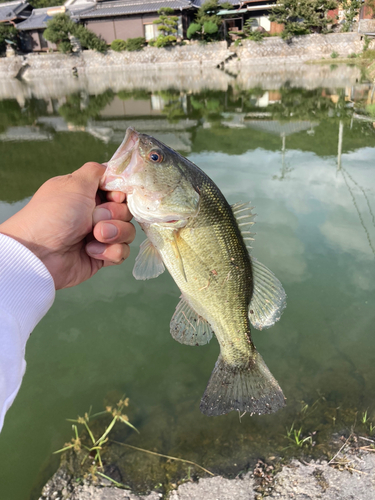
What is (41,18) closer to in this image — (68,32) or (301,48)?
(68,32)

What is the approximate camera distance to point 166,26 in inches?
1407

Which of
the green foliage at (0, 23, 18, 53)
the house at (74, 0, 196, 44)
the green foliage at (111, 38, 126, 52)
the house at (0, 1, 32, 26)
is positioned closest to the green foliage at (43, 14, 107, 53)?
the green foliage at (111, 38, 126, 52)

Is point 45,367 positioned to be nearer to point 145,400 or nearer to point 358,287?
point 145,400

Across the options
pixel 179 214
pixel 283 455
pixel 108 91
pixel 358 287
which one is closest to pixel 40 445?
pixel 283 455

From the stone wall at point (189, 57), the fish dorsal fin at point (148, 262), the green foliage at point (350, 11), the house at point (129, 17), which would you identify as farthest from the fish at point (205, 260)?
the house at point (129, 17)

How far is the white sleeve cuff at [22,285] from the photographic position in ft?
5.85

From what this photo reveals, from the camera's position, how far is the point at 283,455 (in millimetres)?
3043

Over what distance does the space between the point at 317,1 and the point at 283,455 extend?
1541 inches

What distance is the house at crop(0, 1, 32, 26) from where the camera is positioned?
1772 inches

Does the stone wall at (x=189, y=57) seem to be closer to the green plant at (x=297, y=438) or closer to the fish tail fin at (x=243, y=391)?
the green plant at (x=297, y=438)

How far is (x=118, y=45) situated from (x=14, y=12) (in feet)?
68.6

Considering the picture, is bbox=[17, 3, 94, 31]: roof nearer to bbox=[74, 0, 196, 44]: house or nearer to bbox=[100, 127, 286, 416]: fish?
bbox=[74, 0, 196, 44]: house

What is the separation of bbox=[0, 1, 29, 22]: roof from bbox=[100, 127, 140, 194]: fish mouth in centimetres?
5639

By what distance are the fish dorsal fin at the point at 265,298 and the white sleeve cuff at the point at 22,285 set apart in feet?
4.47
